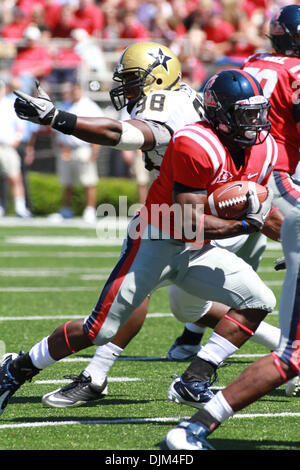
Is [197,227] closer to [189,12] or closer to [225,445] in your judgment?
[225,445]

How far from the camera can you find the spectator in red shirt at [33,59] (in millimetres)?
13586

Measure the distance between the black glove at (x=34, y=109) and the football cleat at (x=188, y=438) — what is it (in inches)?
55.5

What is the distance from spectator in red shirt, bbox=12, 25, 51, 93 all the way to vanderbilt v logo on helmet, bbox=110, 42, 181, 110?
9372mm

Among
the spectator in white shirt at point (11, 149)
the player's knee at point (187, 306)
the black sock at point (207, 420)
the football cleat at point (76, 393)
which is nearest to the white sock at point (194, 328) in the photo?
the player's knee at point (187, 306)

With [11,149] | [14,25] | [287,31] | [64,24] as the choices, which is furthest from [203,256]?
[14,25]

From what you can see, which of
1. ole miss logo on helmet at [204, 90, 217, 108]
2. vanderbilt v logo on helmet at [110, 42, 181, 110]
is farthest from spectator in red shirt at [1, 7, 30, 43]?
ole miss logo on helmet at [204, 90, 217, 108]

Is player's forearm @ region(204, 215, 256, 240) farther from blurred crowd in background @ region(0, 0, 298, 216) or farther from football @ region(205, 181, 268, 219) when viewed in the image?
blurred crowd in background @ region(0, 0, 298, 216)

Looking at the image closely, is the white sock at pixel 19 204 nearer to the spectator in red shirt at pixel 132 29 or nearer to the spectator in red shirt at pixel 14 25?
the spectator in red shirt at pixel 14 25

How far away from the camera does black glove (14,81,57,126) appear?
12.1 feet

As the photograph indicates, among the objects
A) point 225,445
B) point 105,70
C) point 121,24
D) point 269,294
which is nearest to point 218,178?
point 269,294

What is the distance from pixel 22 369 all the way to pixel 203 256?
90cm

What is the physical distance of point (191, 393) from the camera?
3775mm

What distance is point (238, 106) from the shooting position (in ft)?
12.1

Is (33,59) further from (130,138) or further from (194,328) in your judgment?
(130,138)
